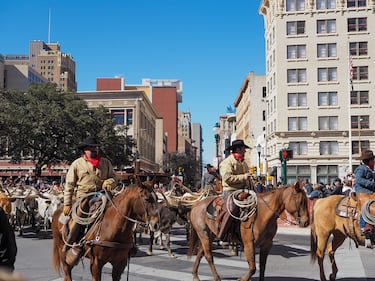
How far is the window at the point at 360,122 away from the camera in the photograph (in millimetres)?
58031

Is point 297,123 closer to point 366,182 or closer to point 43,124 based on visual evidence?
point 43,124

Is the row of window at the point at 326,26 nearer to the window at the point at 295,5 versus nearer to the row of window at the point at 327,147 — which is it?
the window at the point at 295,5

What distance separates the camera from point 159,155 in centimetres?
12638

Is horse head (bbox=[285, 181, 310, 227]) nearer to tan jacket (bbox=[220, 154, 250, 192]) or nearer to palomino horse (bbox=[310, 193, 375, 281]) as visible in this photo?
tan jacket (bbox=[220, 154, 250, 192])

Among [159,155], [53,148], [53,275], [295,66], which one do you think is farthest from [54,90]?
[159,155]

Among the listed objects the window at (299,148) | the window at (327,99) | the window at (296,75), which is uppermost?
the window at (296,75)

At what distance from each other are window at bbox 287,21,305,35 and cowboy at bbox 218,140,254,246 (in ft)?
176

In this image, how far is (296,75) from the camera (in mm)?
60125

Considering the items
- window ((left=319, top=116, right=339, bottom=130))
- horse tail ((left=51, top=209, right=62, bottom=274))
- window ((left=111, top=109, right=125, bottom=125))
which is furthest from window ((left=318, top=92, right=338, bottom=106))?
horse tail ((left=51, top=209, right=62, bottom=274))

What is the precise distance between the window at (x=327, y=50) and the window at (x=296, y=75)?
9.26ft

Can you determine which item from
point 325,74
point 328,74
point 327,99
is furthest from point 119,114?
point 328,74

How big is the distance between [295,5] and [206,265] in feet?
176

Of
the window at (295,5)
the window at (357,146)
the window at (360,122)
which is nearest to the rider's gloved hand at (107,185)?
the window at (360,122)

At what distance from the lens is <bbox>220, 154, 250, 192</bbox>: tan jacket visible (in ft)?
31.8
